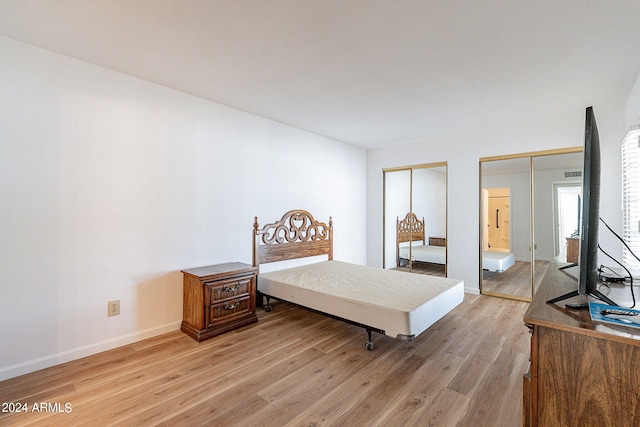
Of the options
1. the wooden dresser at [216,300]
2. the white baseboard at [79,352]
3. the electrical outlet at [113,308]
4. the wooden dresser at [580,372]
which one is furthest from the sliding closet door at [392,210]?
the electrical outlet at [113,308]

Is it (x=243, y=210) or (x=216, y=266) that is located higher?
(x=243, y=210)

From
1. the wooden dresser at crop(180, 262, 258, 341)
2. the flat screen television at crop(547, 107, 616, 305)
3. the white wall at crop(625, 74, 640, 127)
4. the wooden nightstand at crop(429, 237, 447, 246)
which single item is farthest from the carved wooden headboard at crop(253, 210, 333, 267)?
the white wall at crop(625, 74, 640, 127)

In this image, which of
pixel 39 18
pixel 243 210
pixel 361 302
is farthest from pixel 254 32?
pixel 361 302

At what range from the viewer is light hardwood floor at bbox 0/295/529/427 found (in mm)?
1694

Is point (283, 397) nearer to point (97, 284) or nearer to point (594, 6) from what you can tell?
point (97, 284)

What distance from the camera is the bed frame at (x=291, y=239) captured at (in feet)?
12.1

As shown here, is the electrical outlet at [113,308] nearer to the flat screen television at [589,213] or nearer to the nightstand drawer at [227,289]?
the nightstand drawer at [227,289]

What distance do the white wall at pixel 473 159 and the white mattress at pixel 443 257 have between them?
5.8 inches

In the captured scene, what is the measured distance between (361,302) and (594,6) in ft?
8.38

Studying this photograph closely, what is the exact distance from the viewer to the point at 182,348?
8.32ft

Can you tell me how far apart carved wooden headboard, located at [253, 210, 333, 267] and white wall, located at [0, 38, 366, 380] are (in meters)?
0.20

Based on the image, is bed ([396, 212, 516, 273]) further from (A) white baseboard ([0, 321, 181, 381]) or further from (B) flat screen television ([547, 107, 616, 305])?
(A) white baseboard ([0, 321, 181, 381])

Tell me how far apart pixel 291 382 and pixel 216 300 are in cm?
115

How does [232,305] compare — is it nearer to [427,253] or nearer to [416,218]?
[427,253]
